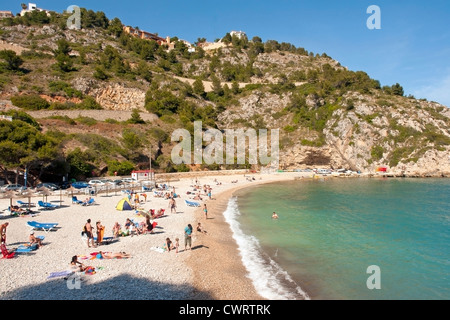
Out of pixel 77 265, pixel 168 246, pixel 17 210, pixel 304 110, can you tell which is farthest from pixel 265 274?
pixel 304 110

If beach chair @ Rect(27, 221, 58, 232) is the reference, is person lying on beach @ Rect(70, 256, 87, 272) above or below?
below

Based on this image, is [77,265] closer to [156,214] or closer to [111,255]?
[111,255]

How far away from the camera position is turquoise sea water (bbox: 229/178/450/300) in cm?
884

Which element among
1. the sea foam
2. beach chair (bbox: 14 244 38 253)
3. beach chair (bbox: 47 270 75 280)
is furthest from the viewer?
beach chair (bbox: 14 244 38 253)

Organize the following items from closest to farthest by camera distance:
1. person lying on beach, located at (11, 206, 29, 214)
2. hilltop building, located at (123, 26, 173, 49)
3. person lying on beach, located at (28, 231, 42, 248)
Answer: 1. person lying on beach, located at (28, 231, 42, 248)
2. person lying on beach, located at (11, 206, 29, 214)
3. hilltop building, located at (123, 26, 173, 49)

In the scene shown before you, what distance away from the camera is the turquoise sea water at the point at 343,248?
8844 mm

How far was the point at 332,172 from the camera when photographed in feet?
182

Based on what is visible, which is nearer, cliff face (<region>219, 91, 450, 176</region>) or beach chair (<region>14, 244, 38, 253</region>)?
beach chair (<region>14, 244, 38, 253</region>)

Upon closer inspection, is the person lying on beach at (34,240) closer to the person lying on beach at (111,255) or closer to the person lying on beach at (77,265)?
the person lying on beach at (111,255)

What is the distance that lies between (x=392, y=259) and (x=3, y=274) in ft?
48.1

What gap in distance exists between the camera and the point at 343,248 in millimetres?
12711

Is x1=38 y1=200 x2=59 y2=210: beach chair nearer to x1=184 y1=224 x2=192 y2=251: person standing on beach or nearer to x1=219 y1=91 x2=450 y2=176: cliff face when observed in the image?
x1=184 y1=224 x2=192 y2=251: person standing on beach

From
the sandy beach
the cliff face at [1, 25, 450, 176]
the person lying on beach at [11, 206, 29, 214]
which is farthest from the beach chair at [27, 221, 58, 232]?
the cliff face at [1, 25, 450, 176]

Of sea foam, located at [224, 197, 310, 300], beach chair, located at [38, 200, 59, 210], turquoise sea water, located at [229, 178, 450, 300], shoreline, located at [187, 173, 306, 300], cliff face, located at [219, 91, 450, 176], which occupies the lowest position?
turquoise sea water, located at [229, 178, 450, 300]
